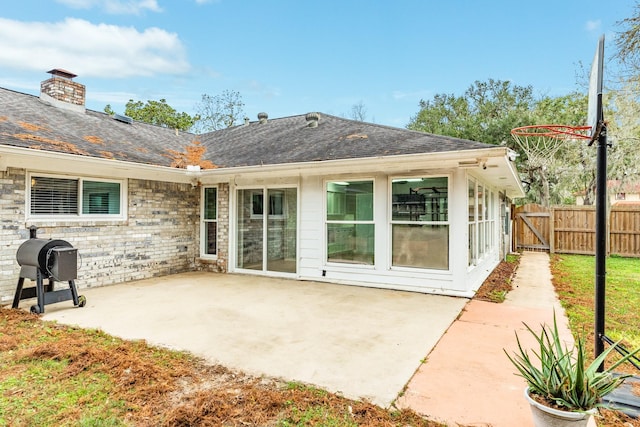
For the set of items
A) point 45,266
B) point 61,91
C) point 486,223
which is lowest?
point 45,266

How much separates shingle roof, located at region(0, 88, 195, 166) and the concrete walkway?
20.8 ft

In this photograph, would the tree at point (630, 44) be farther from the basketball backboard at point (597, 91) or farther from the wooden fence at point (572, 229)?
the wooden fence at point (572, 229)

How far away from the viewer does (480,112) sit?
878 inches

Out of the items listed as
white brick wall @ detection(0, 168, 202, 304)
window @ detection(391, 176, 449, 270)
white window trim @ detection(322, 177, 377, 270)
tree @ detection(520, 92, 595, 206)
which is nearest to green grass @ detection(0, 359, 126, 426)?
white brick wall @ detection(0, 168, 202, 304)

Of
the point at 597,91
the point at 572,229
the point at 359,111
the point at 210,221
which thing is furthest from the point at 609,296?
the point at 359,111

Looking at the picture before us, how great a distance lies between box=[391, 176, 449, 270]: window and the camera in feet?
20.9

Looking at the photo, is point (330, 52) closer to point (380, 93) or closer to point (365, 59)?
point (365, 59)

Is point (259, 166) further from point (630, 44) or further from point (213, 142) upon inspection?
point (630, 44)

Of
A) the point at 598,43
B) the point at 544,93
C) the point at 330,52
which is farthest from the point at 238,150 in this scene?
the point at 544,93

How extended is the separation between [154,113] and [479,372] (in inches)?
982

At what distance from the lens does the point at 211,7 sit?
42.4 feet

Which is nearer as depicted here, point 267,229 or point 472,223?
point 472,223

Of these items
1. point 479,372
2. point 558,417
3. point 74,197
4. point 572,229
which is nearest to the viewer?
point 558,417

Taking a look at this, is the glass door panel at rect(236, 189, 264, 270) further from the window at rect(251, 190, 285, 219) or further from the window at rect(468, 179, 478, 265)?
the window at rect(468, 179, 478, 265)
